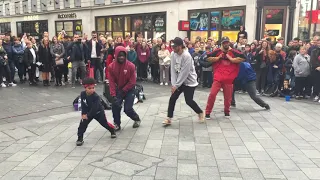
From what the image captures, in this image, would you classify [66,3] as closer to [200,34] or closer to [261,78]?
[200,34]

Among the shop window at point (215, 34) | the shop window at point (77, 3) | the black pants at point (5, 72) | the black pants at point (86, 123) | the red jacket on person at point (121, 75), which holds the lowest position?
the black pants at point (86, 123)

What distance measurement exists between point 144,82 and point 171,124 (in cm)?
654

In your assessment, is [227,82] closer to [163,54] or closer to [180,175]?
[180,175]

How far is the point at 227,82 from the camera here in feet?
23.6

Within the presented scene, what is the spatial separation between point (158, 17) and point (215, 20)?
4788 mm

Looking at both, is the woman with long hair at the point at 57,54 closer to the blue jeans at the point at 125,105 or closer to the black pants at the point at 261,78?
the blue jeans at the point at 125,105

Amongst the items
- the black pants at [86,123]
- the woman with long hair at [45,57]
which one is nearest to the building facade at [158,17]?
the woman with long hair at [45,57]

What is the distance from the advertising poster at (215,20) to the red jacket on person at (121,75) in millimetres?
13621

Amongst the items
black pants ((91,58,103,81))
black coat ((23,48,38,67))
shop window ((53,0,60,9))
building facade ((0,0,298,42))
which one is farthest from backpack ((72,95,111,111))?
shop window ((53,0,60,9))

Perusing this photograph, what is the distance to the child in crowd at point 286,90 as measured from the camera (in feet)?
32.8

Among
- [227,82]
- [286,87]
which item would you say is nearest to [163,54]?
[286,87]

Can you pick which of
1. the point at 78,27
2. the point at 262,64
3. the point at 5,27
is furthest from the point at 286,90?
the point at 5,27

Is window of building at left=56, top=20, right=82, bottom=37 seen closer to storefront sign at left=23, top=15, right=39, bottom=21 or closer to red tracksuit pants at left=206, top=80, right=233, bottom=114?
storefront sign at left=23, top=15, right=39, bottom=21

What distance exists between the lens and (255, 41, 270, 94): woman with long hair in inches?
406
